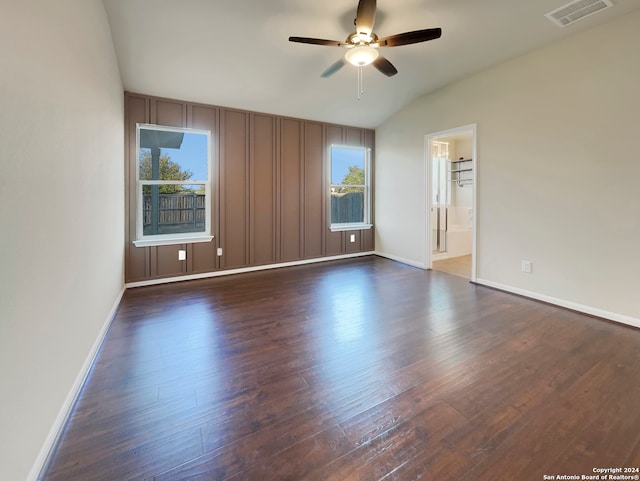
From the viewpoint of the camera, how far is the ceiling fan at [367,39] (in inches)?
90.1

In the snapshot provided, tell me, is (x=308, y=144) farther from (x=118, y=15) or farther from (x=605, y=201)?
(x=605, y=201)

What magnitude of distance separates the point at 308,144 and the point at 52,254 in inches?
171

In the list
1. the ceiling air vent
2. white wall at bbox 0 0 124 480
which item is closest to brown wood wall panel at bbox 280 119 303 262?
→ white wall at bbox 0 0 124 480

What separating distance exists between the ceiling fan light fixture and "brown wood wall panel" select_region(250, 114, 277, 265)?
7.68ft

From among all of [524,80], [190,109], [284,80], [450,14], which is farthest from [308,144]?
[524,80]

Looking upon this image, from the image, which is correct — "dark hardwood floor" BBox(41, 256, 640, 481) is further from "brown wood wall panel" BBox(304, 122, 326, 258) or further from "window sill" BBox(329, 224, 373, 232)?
"window sill" BBox(329, 224, 373, 232)

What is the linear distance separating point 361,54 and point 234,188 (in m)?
2.74

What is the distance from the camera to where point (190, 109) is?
4199 millimetres

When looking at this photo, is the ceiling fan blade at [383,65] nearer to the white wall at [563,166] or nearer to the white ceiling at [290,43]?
the white ceiling at [290,43]

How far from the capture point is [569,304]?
3092mm

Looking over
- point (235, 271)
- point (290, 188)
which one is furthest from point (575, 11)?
point (235, 271)

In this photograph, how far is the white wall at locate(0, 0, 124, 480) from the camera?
1032mm

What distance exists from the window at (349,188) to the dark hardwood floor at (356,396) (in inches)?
114

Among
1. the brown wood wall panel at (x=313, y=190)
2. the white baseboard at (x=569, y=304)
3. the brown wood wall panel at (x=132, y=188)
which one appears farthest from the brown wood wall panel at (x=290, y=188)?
the white baseboard at (x=569, y=304)
